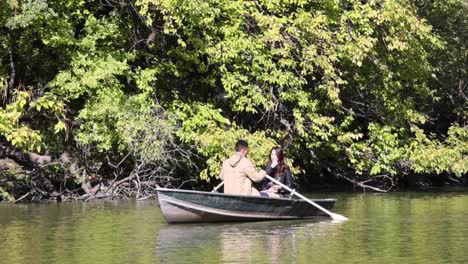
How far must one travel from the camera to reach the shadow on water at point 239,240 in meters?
12.2

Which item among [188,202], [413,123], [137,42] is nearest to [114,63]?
[137,42]

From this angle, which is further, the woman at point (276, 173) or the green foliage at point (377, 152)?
the green foliage at point (377, 152)

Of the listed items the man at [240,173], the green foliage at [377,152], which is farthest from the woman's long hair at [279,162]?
the green foliage at [377,152]

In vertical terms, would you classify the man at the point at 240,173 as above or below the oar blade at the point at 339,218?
above

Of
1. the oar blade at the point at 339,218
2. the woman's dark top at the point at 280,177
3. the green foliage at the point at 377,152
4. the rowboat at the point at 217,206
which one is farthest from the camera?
the green foliage at the point at 377,152

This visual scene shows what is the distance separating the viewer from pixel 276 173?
1792 centimetres

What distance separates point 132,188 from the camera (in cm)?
2344

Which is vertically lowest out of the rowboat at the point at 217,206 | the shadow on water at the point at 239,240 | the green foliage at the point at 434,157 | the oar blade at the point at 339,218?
the shadow on water at the point at 239,240

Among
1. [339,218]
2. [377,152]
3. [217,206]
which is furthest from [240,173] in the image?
[377,152]

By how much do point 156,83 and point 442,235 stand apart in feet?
37.9

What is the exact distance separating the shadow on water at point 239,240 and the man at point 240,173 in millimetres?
678

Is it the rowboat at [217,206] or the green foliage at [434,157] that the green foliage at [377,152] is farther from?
the rowboat at [217,206]

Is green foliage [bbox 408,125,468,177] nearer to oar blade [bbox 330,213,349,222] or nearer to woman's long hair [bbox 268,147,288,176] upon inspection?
woman's long hair [bbox 268,147,288,176]

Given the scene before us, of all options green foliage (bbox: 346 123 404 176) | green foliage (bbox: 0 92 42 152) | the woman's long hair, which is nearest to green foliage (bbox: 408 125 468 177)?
green foliage (bbox: 346 123 404 176)
